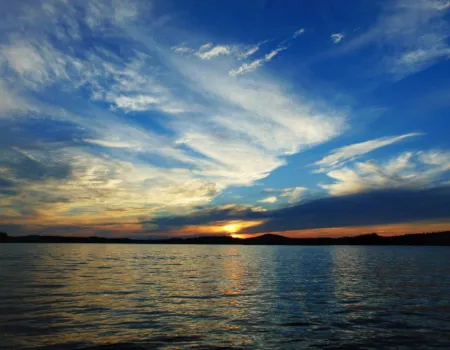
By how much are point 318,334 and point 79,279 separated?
115ft

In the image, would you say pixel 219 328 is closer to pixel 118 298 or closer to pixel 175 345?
pixel 175 345

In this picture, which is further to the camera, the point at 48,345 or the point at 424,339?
the point at 424,339

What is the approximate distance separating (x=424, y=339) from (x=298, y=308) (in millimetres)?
10040

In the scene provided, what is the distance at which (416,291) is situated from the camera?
3825 cm

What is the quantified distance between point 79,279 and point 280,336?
33.9 m

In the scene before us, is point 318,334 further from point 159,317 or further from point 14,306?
point 14,306

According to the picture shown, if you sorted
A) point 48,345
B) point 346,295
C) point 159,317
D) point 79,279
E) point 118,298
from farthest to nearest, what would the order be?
1. point 79,279
2. point 346,295
3. point 118,298
4. point 159,317
5. point 48,345

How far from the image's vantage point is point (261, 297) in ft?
111

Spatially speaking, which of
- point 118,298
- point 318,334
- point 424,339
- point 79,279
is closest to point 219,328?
point 318,334

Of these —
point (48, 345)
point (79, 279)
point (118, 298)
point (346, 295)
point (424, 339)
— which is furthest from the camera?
point (79, 279)

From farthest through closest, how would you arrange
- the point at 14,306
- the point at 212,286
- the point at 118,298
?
the point at 212,286 → the point at 118,298 → the point at 14,306

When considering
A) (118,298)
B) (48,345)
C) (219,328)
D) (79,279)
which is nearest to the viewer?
(48,345)

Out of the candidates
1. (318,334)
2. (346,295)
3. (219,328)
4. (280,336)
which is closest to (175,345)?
(219,328)

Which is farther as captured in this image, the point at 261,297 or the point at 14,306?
A: the point at 261,297
